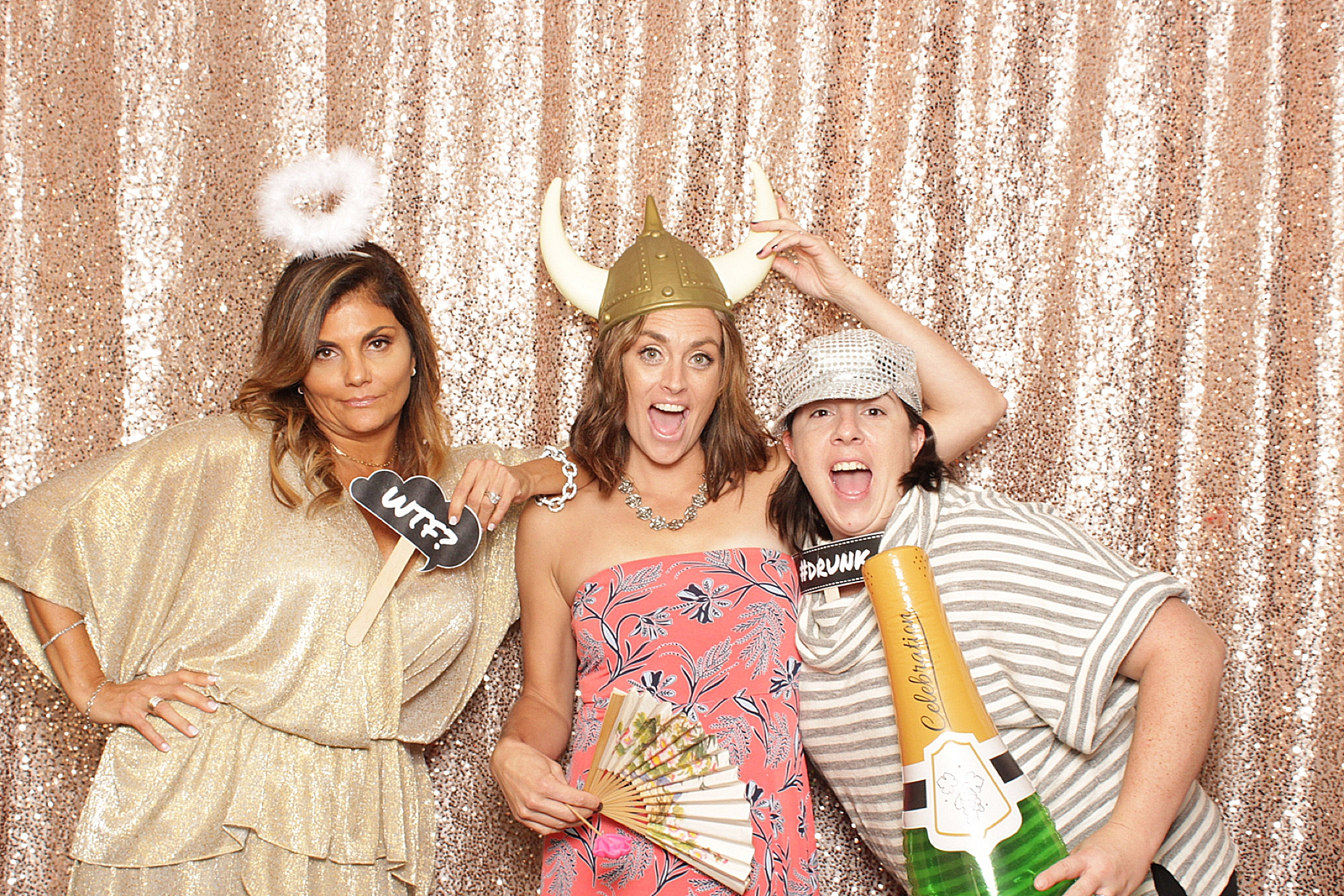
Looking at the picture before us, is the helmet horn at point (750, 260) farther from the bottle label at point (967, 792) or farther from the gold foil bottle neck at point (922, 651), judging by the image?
the bottle label at point (967, 792)

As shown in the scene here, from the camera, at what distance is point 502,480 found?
1519mm

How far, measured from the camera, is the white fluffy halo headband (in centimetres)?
161

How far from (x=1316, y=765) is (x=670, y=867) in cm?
127

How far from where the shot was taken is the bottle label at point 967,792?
1.12 metres

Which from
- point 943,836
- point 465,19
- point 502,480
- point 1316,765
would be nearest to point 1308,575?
point 1316,765

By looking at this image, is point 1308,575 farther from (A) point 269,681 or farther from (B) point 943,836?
(A) point 269,681

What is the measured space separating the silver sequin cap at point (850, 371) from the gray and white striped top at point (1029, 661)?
16 centimetres

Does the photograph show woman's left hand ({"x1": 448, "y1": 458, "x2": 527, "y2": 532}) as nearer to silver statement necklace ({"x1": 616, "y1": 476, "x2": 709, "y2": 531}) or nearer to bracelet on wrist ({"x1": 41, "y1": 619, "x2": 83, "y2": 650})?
silver statement necklace ({"x1": 616, "y1": 476, "x2": 709, "y2": 531})

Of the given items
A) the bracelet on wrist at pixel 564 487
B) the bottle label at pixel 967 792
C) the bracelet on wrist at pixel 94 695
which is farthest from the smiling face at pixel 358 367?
the bottle label at pixel 967 792

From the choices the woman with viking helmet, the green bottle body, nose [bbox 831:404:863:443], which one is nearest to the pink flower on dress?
the woman with viking helmet

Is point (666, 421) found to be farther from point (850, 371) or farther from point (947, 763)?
point (947, 763)

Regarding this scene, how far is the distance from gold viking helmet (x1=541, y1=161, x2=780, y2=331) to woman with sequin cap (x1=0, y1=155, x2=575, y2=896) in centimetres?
34

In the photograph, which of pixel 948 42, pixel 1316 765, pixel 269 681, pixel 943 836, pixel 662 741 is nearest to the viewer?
pixel 943 836

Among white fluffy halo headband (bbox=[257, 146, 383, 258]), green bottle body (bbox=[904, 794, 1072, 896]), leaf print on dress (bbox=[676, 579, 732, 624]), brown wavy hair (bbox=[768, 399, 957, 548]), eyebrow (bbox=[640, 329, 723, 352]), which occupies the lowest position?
green bottle body (bbox=[904, 794, 1072, 896])
